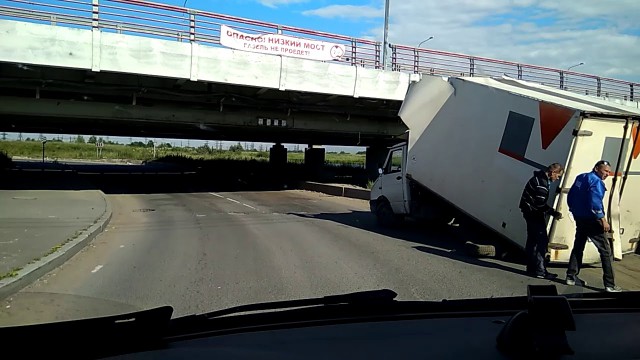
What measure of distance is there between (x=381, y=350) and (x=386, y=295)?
Answer: 1.01 m

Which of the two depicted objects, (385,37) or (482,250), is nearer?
(482,250)

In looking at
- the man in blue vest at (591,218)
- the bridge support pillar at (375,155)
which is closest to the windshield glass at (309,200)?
the man in blue vest at (591,218)

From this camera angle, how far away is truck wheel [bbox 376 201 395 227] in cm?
1322

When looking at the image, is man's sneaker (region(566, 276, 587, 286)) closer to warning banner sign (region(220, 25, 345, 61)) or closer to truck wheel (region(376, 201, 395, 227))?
truck wheel (region(376, 201, 395, 227))

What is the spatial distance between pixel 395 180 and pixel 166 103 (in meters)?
13.2

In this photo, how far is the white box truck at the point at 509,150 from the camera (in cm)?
846

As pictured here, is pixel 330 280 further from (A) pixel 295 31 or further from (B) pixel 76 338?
(A) pixel 295 31

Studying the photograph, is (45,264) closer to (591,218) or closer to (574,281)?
(574,281)

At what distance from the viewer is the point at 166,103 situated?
22.8 metres

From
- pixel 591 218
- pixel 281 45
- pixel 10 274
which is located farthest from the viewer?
pixel 281 45

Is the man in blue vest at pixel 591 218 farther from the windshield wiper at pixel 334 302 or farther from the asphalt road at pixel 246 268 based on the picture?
the windshield wiper at pixel 334 302

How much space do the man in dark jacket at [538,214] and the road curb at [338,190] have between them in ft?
44.0

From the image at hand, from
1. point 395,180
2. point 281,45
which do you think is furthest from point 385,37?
point 395,180

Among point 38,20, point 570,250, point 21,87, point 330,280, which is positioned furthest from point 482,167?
point 21,87
